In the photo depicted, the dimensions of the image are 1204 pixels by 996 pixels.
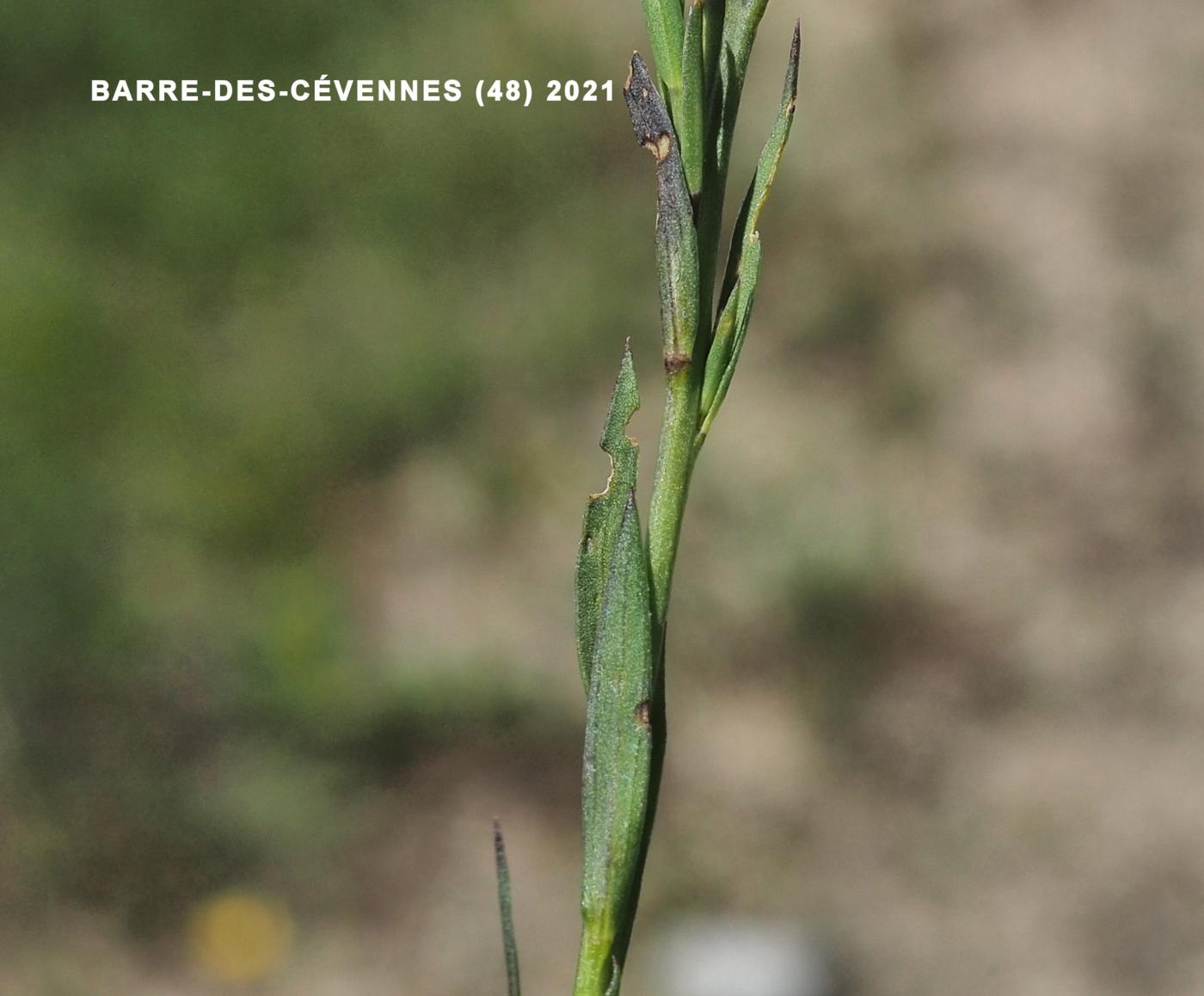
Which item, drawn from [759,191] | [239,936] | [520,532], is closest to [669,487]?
[759,191]

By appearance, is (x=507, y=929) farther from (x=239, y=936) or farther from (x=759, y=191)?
(x=239, y=936)

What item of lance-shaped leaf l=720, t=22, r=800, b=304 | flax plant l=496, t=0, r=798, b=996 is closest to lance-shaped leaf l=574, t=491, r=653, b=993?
flax plant l=496, t=0, r=798, b=996

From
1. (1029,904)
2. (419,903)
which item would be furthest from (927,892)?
(419,903)

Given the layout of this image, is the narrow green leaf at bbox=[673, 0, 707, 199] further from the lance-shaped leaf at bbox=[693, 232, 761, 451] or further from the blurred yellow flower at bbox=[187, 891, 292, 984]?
the blurred yellow flower at bbox=[187, 891, 292, 984]

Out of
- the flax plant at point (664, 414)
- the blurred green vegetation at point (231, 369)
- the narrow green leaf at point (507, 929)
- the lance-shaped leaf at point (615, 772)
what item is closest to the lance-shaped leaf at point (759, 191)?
the flax plant at point (664, 414)

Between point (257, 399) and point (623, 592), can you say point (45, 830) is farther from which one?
point (623, 592)

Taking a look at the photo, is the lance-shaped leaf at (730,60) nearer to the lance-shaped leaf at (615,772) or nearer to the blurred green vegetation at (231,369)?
the lance-shaped leaf at (615,772)
